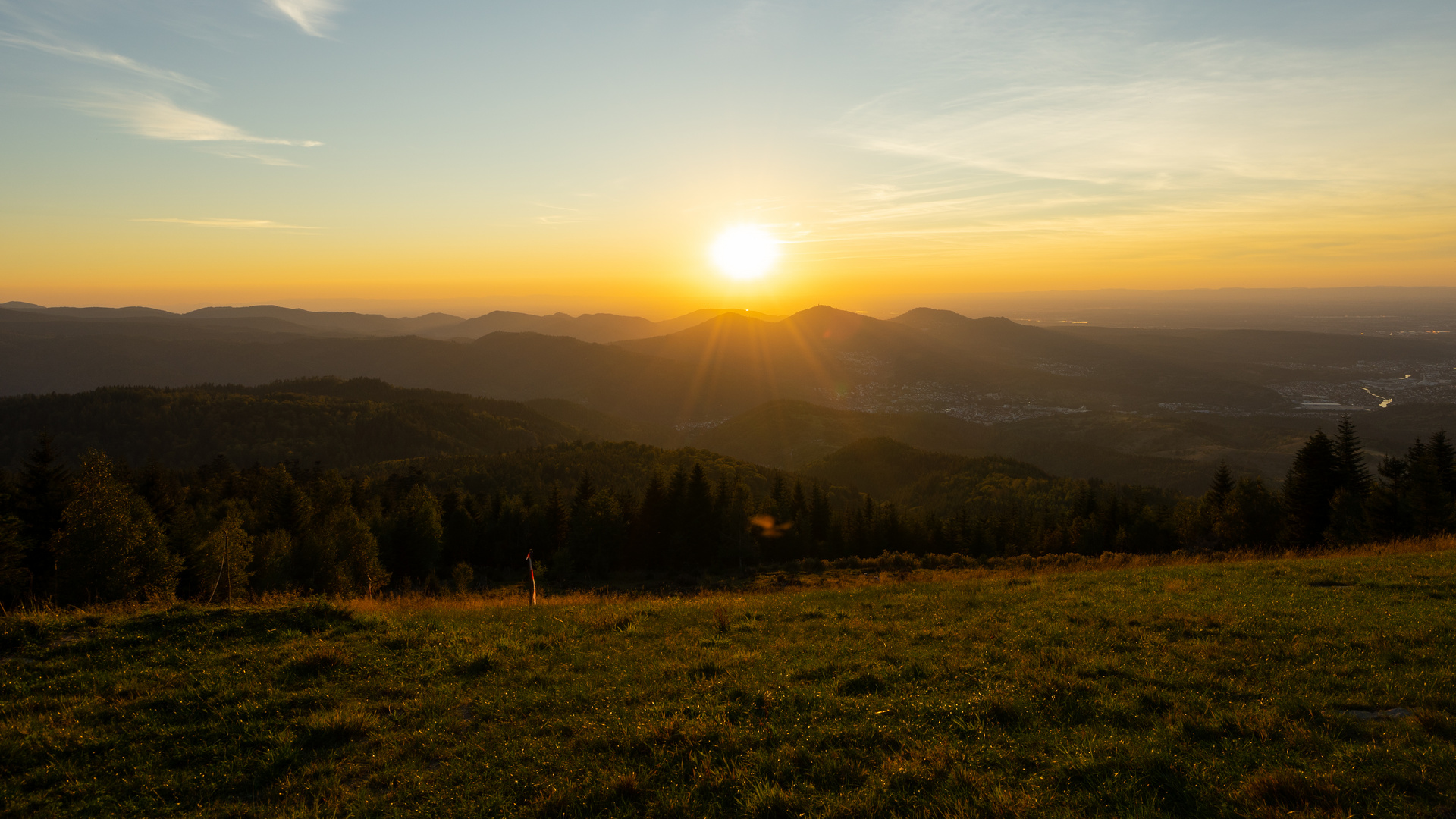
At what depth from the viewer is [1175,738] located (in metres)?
7.87

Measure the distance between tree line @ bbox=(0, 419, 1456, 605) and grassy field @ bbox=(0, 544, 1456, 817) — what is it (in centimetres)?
1145

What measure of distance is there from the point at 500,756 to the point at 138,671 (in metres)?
8.35

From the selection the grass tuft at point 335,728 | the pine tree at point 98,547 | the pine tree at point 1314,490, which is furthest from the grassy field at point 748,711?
the pine tree at point 1314,490

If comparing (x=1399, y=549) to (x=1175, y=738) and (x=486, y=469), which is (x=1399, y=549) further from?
(x=486, y=469)

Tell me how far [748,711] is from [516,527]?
6768 centimetres

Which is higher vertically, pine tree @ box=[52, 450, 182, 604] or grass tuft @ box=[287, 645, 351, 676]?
grass tuft @ box=[287, 645, 351, 676]

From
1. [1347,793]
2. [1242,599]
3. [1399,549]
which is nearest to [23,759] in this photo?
[1347,793]

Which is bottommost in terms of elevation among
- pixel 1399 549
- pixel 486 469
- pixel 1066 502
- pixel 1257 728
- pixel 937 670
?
pixel 1066 502

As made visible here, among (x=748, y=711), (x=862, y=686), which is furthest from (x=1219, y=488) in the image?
(x=748, y=711)

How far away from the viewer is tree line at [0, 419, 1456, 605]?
36031 mm

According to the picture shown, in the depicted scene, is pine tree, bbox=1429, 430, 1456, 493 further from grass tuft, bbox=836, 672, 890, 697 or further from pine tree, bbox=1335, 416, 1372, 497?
grass tuft, bbox=836, 672, 890, 697

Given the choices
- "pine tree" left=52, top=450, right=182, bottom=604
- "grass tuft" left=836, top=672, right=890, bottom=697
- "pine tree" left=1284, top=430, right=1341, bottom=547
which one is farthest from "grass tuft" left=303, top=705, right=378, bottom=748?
"pine tree" left=1284, top=430, right=1341, bottom=547

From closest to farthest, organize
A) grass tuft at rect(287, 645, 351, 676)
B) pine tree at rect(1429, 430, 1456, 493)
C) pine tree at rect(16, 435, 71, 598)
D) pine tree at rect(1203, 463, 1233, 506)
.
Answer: grass tuft at rect(287, 645, 351, 676)
pine tree at rect(16, 435, 71, 598)
pine tree at rect(1429, 430, 1456, 493)
pine tree at rect(1203, 463, 1233, 506)

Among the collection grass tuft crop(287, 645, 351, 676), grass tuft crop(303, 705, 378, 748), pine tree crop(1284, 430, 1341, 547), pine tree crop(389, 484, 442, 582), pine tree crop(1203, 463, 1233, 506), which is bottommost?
pine tree crop(389, 484, 442, 582)
